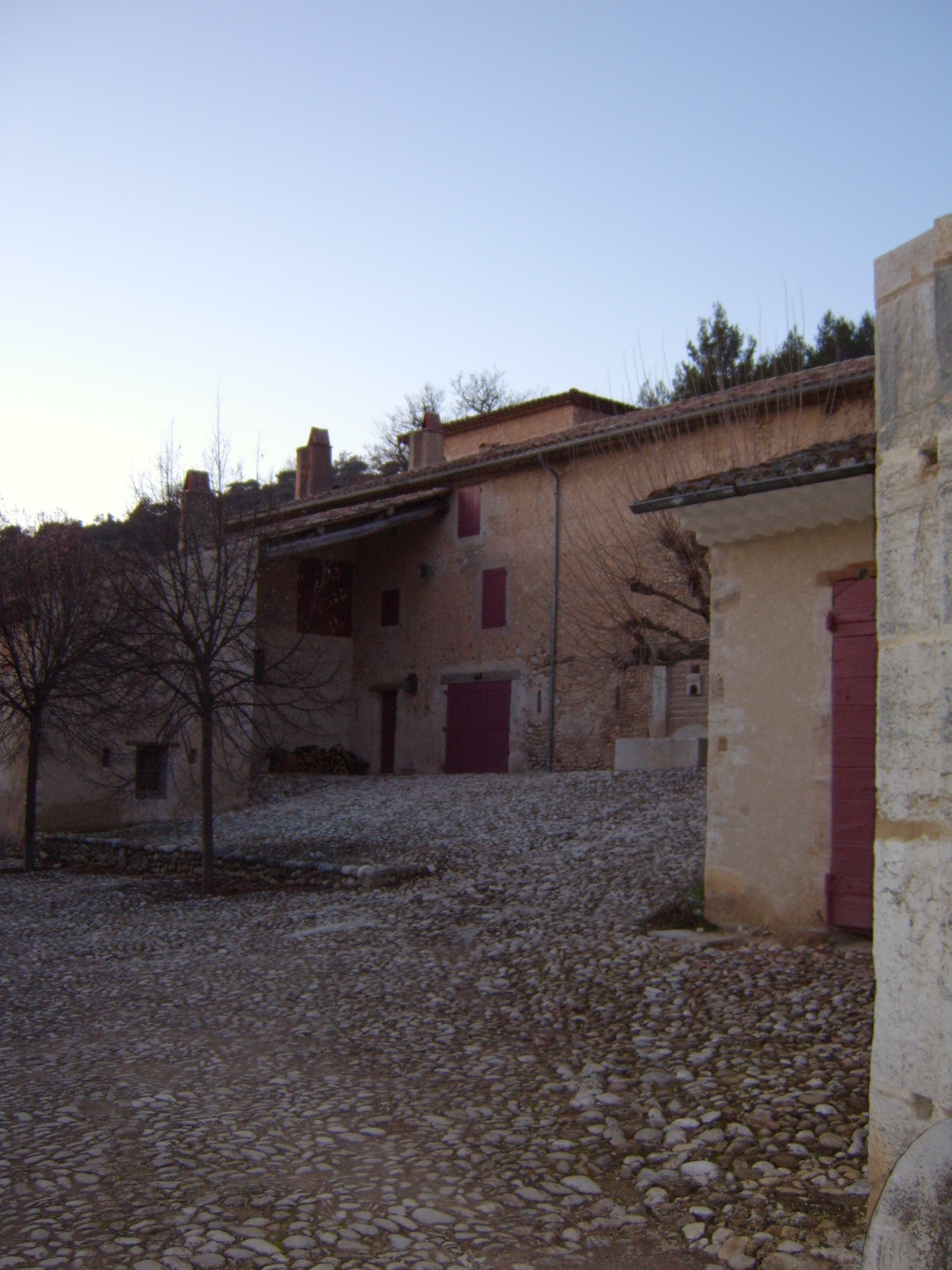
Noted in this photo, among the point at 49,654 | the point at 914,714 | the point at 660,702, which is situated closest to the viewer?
the point at 914,714

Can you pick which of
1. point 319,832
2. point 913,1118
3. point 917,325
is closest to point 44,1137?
point 913,1118

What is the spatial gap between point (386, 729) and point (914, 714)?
2177cm

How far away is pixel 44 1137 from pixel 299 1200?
1.25m

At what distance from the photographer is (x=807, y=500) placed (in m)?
6.81

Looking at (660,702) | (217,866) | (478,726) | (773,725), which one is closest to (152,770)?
(217,866)

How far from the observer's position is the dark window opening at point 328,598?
78.9ft

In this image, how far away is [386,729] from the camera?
24.6m

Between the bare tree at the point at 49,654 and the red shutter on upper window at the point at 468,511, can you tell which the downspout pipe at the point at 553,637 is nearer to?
the red shutter on upper window at the point at 468,511

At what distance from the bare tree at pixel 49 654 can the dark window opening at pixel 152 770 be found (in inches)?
50.4

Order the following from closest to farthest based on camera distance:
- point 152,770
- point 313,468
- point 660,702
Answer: point 152,770 → point 660,702 → point 313,468

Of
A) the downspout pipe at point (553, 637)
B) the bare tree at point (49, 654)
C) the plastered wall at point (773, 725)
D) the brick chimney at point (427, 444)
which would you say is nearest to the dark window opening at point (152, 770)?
the bare tree at point (49, 654)

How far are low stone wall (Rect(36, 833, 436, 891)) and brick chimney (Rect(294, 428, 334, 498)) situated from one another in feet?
48.6

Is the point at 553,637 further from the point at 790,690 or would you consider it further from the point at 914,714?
the point at 914,714

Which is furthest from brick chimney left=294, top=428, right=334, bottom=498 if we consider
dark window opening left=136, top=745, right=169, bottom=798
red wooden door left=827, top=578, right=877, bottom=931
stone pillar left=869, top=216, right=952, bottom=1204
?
stone pillar left=869, top=216, right=952, bottom=1204
